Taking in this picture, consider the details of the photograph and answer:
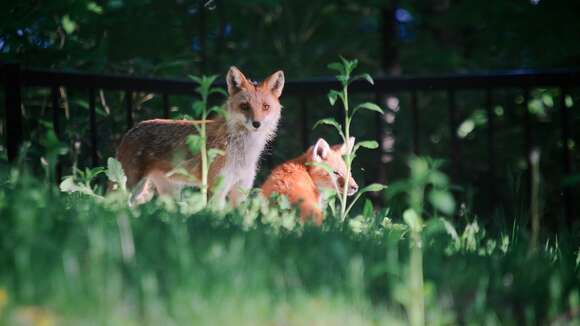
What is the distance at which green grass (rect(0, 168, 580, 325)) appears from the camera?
227 cm

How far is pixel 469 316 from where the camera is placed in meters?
2.62

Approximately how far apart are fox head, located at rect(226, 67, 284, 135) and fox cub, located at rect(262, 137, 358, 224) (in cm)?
35

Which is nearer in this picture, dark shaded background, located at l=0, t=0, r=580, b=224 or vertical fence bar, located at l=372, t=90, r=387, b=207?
vertical fence bar, located at l=372, t=90, r=387, b=207

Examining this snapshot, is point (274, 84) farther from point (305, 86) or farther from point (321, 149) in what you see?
point (305, 86)

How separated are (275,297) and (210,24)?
741cm

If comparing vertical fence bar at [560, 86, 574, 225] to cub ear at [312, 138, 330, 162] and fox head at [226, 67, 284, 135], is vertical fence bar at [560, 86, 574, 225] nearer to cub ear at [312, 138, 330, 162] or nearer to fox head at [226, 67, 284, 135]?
cub ear at [312, 138, 330, 162]

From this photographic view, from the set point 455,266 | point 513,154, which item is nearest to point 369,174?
point 513,154

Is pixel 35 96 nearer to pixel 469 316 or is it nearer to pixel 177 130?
pixel 177 130

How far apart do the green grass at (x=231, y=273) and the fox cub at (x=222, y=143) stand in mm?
1193

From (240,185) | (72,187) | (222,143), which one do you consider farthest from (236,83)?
(72,187)

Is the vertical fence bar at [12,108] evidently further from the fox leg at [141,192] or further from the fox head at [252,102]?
the fox head at [252,102]

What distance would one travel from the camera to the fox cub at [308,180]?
14.4 feet

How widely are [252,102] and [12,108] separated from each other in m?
1.56

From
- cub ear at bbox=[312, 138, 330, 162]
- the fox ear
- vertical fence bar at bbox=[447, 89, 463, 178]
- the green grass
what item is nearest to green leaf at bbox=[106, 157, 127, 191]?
the green grass
